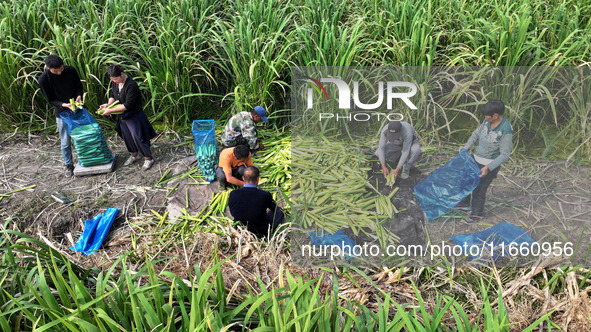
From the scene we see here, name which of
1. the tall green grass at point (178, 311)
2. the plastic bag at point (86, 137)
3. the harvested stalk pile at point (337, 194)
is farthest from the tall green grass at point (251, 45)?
the tall green grass at point (178, 311)

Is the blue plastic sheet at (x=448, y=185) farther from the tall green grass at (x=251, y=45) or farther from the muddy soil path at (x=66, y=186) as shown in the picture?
the muddy soil path at (x=66, y=186)

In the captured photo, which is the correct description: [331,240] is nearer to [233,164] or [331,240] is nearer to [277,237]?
[277,237]

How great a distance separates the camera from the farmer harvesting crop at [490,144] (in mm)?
2303

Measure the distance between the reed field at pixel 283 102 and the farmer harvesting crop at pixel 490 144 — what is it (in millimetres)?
372

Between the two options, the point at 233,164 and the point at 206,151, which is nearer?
the point at 233,164

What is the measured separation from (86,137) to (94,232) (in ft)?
3.13

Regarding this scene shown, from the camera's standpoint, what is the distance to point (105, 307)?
1886mm

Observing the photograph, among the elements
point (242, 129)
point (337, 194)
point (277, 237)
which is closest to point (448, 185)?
point (337, 194)

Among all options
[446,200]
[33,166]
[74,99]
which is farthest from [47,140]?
[446,200]

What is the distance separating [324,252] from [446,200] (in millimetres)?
797

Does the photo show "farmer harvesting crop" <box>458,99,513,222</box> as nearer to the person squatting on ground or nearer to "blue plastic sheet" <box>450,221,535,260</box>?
"blue plastic sheet" <box>450,221,535,260</box>

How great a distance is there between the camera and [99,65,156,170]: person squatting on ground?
3.60 m

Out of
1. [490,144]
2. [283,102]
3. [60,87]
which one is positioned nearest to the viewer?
[490,144]

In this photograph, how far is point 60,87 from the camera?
3625 mm
